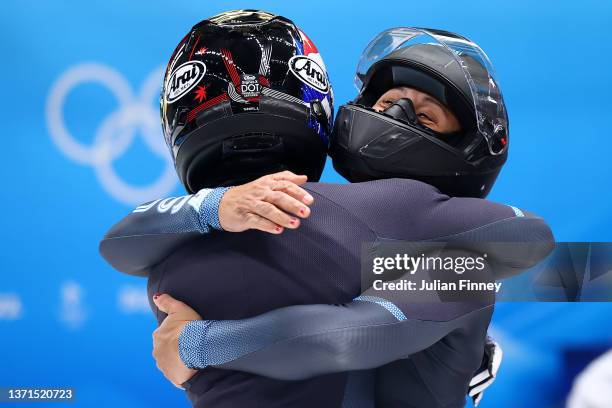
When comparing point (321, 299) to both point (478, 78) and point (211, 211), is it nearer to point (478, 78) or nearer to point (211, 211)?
point (211, 211)

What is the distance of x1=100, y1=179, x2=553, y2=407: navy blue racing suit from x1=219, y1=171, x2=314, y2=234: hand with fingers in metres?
0.07

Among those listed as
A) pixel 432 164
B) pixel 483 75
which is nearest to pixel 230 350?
pixel 432 164

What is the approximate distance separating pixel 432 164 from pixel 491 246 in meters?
0.26

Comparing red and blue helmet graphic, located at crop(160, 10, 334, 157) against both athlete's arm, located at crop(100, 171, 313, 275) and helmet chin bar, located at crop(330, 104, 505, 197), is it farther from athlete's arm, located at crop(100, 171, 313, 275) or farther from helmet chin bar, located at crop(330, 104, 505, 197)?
athlete's arm, located at crop(100, 171, 313, 275)

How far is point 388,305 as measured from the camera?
1.21 metres

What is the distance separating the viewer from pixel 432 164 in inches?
59.1

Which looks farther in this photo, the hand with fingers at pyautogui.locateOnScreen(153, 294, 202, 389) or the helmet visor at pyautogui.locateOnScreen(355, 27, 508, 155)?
the helmet visor at pyautogui.locateOnScreen(355, 27, 508, 155)

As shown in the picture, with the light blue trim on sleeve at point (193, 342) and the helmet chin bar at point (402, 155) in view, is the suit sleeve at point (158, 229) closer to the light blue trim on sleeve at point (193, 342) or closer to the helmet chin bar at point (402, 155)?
the light blue trim on sleeve at point (193, 342)

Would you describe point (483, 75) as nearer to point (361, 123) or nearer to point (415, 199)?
point (361, 123)

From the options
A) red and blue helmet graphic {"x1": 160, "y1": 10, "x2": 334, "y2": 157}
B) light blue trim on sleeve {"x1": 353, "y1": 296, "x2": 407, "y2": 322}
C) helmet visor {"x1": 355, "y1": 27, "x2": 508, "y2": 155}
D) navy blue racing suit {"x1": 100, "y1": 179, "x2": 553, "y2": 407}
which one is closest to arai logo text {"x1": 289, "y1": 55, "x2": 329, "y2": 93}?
red and blue helmet graphic {"x1": 160, "y1": 10, "x2": 334, "y2": 157}

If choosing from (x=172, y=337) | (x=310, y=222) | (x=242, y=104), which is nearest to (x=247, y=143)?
(x=242, y=104)

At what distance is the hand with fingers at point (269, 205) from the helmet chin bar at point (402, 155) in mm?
319

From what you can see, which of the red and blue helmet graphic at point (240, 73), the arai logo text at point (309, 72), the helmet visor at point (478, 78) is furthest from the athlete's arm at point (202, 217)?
the helmet visor at point (478, 78)

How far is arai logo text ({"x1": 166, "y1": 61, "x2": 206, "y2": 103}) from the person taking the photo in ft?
4.92
